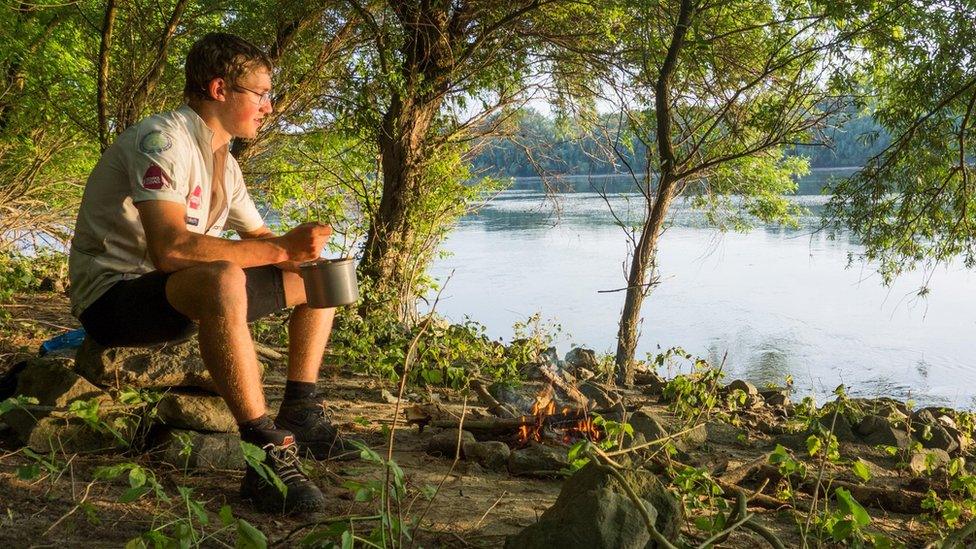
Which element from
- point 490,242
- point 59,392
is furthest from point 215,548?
point 490,242

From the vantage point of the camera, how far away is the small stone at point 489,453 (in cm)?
337

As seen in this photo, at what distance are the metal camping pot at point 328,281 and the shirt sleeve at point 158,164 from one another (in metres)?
0.46

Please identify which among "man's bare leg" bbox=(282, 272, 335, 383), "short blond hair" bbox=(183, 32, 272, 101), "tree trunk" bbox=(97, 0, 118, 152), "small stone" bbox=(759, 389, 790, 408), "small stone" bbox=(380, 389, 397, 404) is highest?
"tree trunk" bbox=(97, 0, 118, 152)

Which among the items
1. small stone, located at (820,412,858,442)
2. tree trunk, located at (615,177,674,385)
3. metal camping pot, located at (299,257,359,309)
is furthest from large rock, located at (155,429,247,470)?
tree trunk, located at (615,177,674,385)

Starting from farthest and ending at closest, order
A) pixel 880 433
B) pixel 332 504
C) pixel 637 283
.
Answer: pixel 637 283, pixel 880 433, pixel 332 504

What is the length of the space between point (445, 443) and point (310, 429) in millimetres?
596

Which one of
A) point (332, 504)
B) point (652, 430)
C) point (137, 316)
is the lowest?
point (652, 430)

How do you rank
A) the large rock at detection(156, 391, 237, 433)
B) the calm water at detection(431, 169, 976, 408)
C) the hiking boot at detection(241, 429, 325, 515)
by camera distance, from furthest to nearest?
the calm water at detection(431, 169, 976, 408)
the large rock at detection(156, 391, 237, 433)
the hiking boot at detection(241, 429, 325, 515)

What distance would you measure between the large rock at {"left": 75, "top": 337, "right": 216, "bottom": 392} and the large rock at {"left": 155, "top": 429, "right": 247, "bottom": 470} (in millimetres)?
341

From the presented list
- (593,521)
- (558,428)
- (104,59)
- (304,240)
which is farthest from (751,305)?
(593,521)

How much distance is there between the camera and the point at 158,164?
2.69m

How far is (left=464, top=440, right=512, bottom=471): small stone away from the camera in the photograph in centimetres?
337

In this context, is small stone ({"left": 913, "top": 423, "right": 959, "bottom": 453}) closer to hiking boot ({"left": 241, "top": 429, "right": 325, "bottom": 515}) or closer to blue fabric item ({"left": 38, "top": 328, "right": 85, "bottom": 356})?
hiking boot ({"left": 241, "top": 429, "right": 325, "bottom": 515})

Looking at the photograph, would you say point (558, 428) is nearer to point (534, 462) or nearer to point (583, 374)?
point (534, 462)
